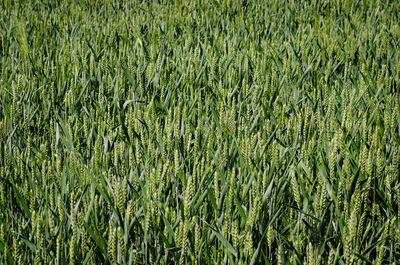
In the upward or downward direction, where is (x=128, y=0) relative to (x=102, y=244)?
upward

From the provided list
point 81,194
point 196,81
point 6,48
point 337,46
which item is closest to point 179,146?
point 81,194

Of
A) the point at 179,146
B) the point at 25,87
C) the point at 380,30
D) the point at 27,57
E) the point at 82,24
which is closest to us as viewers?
the point at 179,146

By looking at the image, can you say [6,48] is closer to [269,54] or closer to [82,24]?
[82,24]

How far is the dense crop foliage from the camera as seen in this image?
1069 millimetres

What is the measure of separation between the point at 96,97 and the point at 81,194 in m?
1.06

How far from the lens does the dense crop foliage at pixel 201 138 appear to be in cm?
107

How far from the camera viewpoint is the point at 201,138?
63.5 inches

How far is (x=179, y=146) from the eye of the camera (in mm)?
1418

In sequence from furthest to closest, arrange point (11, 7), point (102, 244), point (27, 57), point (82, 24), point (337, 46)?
point (11, 7) → point (82, 24) → point (337, 46) → point (27, 57) → point (102, 244)

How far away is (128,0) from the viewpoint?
399 centimetres

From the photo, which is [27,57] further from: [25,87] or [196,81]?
[196,81]

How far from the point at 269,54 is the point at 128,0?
1.91m

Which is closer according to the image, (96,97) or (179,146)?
(179,146)

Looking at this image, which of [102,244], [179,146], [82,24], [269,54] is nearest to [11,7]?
[82,24]
